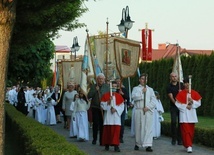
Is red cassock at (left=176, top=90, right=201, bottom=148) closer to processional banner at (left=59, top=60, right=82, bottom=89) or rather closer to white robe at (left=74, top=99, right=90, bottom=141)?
white robe at (left=74, top=99, right=90, bottom=141)

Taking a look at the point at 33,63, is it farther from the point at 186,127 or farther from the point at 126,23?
the point at 186,127

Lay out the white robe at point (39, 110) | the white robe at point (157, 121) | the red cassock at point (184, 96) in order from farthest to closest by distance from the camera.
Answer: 1. the white robe at point (39, 110)
2. the white robe at point (157, 121)
3. the red cassock at point (184, 96)

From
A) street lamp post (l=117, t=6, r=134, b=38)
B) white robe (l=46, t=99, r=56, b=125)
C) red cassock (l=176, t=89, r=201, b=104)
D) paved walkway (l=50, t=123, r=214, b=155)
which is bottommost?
paved walkway (l=50, t=123, r=214, b=155)

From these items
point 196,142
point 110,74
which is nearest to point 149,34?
point 110,74

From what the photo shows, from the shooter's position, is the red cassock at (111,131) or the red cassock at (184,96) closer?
the red cassock at (111,131)

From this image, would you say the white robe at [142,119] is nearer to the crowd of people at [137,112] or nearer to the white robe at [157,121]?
the crowd of people at [137,112]


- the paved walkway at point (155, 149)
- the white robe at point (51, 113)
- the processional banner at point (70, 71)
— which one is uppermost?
the processional banner at point (70, 71)

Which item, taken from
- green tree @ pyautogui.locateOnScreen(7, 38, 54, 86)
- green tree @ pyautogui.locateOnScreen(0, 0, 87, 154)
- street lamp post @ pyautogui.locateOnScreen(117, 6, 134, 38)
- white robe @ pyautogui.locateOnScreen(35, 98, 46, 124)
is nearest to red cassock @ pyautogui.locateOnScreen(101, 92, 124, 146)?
green tree @ pyautogui.locateOnScreen(0, 0, 87, 154)

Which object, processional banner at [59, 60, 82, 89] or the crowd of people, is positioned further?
processional banner at [59, 60, 82, 89]

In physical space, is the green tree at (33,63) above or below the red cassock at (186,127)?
above

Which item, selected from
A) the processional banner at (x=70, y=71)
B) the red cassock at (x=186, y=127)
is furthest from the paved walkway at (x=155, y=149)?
the processional banner at (x=70, y=71)

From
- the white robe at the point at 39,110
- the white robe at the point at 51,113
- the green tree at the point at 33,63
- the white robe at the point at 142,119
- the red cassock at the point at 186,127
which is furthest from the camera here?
the green tree at the point at 33,63

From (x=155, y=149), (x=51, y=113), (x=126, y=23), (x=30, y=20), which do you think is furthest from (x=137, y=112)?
(x=51, y=113)

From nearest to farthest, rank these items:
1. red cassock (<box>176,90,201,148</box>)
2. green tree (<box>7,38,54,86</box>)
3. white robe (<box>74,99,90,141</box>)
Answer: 1. red cassock (<box>176,90,201,148</box>)
2. white robe (<box>74,99,90,141</box>)
3. green tree (<box>7,38,54,86</box>)
